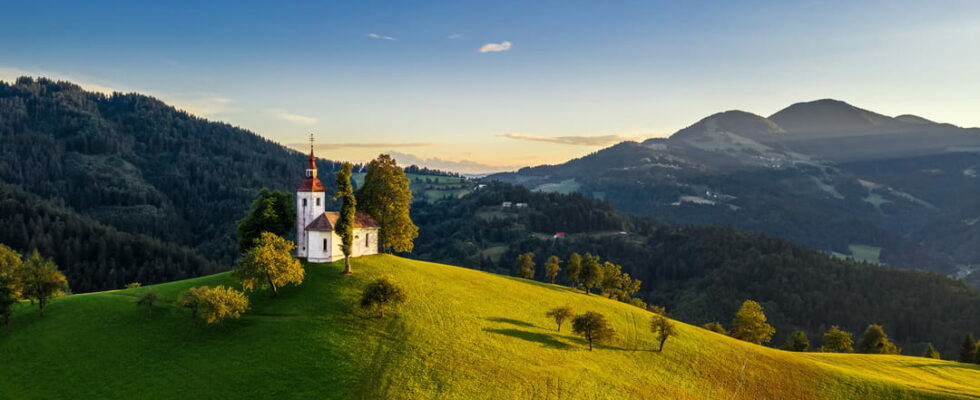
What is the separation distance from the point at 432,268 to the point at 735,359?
55.7 metres

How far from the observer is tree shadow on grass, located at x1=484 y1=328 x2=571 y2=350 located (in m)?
79.4

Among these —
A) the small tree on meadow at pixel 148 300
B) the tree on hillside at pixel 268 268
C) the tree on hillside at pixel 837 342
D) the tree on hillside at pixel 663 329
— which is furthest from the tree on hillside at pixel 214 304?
the tree on hillside at pixel 837 342

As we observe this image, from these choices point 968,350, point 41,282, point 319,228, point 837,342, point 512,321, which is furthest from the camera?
point 837,342

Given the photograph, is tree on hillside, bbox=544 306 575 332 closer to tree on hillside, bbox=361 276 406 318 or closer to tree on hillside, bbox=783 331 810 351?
tree on hillside, bbox=361 276 406 318

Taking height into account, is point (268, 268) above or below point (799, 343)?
above

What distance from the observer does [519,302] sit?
97.4 m

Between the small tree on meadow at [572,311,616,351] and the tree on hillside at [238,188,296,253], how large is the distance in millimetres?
54757

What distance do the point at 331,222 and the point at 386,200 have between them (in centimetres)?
1271

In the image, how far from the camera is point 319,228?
304 ft

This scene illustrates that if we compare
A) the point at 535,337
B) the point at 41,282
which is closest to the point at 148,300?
the point at 41,282

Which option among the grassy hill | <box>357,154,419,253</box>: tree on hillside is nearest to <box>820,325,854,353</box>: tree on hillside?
the grassy hill

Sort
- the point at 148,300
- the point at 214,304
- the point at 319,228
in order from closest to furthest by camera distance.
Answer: the point at 214,304 → the point at 148,300 → the point at 319,228

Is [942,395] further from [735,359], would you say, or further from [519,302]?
[519,302]

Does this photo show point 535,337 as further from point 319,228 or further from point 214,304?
point 214,304
